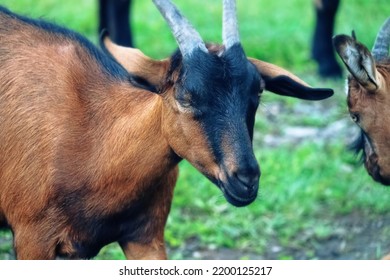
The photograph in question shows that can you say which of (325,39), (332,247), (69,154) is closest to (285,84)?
(69,154)

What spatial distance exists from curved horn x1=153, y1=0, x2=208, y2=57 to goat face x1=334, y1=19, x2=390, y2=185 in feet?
3.67

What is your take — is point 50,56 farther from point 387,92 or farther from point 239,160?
point 387,92

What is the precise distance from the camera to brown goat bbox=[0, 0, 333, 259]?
225 inches

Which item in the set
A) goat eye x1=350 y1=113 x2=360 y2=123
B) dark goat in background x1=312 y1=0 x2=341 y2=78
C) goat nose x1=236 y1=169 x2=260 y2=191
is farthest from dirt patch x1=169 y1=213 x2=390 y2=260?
dark goat in background x1=312 y1=0 x2=341 y2=78

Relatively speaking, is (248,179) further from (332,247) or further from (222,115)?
(332,247)

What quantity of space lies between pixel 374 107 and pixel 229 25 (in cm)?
127

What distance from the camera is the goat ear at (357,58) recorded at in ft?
20.6

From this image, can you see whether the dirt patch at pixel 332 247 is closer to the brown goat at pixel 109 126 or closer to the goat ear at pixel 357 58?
the brown goat at pixel 109 126

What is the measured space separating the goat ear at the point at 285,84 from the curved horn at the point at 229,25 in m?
0.29

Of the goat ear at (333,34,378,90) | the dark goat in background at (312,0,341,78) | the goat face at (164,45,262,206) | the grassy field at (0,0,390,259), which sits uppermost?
the goat face at (164,45,262,206)

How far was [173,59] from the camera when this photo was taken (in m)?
5.90

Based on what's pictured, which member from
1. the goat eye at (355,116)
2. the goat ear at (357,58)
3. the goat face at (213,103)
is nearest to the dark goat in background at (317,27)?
the goat eye at (355,116)

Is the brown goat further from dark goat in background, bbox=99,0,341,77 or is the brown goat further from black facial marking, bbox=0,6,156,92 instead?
dark goat in background, bbox=99,0,341,77
